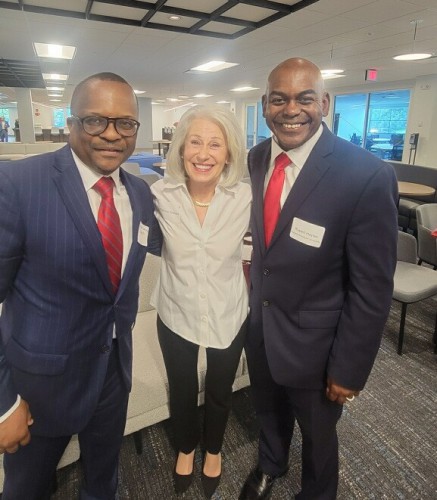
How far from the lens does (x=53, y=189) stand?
0.93 m

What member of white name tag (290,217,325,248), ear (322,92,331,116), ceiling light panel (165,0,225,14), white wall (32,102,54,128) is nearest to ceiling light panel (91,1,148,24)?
ceiling light panel (165,0,225,14)

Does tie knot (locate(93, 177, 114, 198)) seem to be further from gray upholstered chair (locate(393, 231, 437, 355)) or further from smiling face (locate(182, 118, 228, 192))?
gray upholstered chair (locate(393, 231, 437, 355))

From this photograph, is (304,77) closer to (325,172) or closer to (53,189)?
(325,172)

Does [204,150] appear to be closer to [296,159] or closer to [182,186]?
[182,186]

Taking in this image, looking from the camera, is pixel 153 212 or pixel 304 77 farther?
pixel 153 212

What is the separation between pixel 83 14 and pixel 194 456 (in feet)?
16.2

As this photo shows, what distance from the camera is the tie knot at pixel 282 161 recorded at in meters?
1.24

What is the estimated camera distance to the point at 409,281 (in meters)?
2.68

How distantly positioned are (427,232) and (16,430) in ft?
11.0

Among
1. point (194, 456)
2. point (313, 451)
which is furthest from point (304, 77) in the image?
point (194, 456)

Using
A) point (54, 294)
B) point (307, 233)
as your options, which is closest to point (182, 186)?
point (307, 233)

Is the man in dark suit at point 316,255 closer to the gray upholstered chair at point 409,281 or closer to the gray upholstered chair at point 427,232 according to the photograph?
the gray upholstered chair at point 409,281

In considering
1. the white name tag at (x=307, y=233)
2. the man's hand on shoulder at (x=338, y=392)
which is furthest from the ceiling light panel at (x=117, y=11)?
the man's hand on shoulder at (x=338, y=392)

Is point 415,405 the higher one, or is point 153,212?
point 153,212
